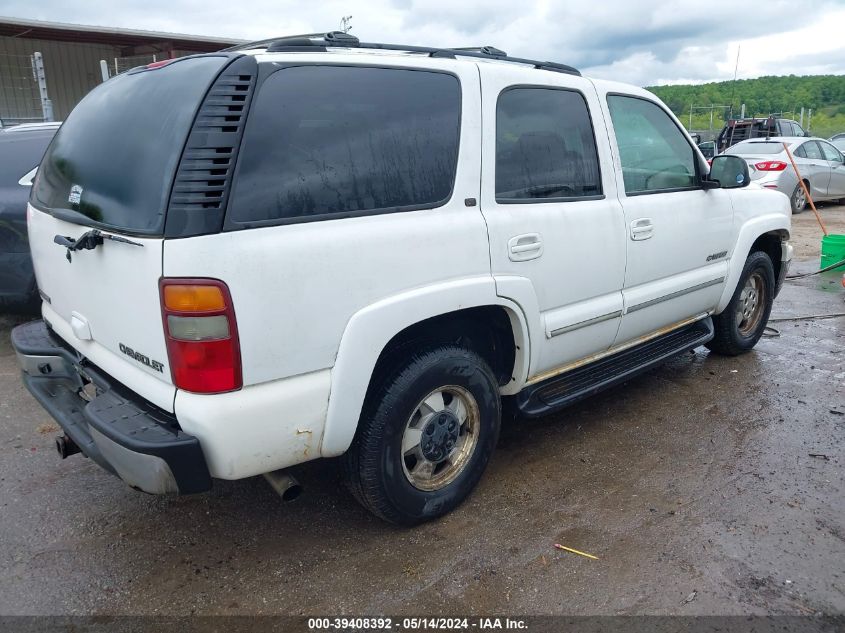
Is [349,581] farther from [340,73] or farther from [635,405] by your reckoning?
[635,405]

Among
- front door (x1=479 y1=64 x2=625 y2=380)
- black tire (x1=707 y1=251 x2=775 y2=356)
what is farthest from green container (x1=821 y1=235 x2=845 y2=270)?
front door (x1=479 y1=64 x2=625 y2=380)

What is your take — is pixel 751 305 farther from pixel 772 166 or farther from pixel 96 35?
pixel 96 35

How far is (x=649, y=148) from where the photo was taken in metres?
4.02

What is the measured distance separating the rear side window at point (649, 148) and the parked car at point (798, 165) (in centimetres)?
906

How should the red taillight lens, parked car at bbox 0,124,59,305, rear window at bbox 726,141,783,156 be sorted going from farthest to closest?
rear window at bbox 726,141,783,156, the red taillight lens, parked car at bbox 0,124,59,305

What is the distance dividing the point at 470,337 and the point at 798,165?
12870mm

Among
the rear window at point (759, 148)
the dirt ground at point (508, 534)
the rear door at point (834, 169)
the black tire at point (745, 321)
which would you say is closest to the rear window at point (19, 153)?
the dirt ground at point (508, 534)

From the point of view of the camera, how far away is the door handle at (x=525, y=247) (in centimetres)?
304

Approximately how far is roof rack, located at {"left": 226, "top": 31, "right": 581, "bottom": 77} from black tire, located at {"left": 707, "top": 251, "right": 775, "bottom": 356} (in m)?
2.17

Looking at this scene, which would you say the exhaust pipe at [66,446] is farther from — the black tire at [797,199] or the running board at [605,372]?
the black tire at [797,199]

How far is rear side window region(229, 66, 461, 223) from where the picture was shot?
92.5 inches

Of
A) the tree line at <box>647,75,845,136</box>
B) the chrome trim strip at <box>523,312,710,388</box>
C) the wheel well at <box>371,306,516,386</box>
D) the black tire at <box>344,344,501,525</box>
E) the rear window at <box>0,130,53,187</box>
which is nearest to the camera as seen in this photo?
the black tire at <box>344,344,501,525</box>

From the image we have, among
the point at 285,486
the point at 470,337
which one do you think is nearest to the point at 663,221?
the point at 470,337

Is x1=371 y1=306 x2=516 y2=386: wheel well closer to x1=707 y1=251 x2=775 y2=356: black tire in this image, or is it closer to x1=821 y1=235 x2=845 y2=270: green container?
Result: x1=707 y1=251 x2=775 y2=356: black tire
